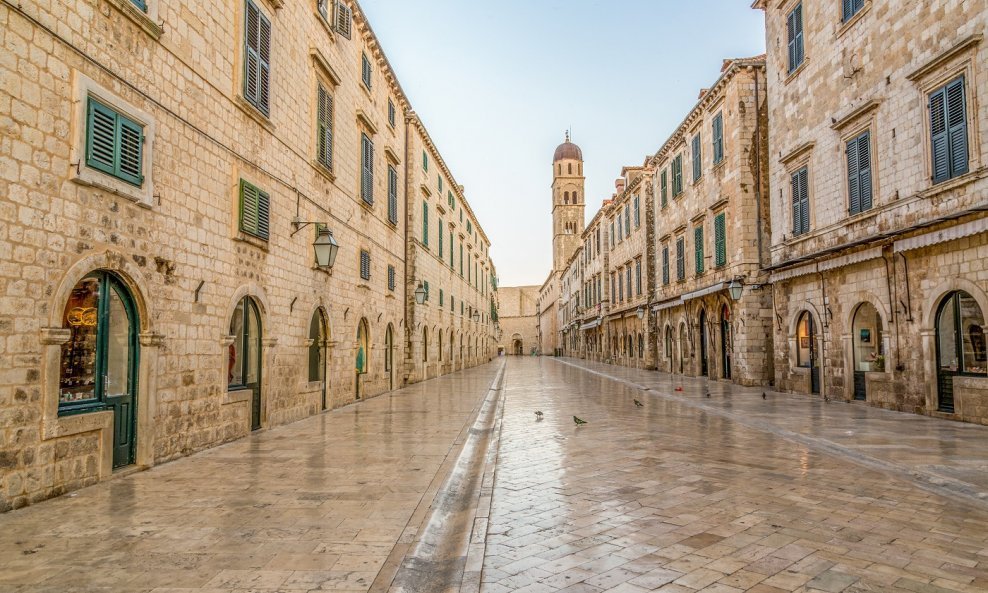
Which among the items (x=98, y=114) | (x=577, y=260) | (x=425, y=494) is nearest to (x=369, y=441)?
(x=425, y=494)

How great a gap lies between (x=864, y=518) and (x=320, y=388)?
35.0 ft

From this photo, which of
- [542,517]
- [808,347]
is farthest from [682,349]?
[542,517]

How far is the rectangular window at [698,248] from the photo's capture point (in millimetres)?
23062

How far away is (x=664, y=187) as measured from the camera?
92.5 ft

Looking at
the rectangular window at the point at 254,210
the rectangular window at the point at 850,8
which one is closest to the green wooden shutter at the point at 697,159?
the rectangular window at the point at 850,8

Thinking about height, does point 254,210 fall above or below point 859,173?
below

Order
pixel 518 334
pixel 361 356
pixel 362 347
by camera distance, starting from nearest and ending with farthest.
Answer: pixel 361 356
pixel 362 347
pixel 518 334

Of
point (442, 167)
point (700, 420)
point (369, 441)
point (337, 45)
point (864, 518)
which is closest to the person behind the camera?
point (864, 518)

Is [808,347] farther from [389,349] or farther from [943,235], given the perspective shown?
[389,349]

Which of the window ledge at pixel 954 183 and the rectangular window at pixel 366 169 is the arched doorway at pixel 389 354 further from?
the window ledge at pixel 954 183

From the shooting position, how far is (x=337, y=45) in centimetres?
1455

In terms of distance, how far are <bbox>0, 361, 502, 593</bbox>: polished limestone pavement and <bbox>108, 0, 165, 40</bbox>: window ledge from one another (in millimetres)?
5277

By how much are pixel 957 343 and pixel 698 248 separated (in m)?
12.8

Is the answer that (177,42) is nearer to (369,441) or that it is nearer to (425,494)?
(369,441)
